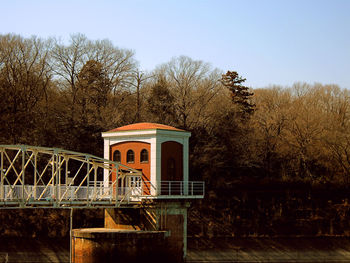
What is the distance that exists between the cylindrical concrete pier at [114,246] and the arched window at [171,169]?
527 cm

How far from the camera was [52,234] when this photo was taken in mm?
50562

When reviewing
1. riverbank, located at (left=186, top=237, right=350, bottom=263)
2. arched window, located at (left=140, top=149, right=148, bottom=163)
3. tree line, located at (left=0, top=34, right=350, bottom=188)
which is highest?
tree line, located at (left=0, top=34, right=350, bottom=188)

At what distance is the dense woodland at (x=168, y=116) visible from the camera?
184ft

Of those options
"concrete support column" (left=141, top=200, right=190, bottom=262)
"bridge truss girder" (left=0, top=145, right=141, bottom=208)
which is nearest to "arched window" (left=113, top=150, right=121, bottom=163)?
"bridge truss girder" (left=0, top=145, right=141, bottom=208)

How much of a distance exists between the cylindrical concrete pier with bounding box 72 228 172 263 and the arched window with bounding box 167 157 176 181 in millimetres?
5274

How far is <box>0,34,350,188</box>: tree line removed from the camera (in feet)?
183

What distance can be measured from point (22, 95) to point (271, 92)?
1201 inches

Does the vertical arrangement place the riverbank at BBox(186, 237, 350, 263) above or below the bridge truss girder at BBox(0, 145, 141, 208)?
below

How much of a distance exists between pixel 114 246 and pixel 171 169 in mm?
7632

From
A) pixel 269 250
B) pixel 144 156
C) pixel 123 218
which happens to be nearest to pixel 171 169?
pixel 144 156

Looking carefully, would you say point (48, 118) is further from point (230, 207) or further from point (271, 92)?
point (271, 92)

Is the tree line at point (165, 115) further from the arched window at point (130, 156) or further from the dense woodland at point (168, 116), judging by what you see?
the arched window at point (130, 156)

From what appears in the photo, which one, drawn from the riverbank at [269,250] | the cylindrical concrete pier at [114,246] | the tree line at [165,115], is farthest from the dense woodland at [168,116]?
the cylindrical concrete pier at [114,246]

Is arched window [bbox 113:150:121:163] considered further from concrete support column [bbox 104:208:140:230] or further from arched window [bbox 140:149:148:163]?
concrete support column [bbox 104:208:140:230]
